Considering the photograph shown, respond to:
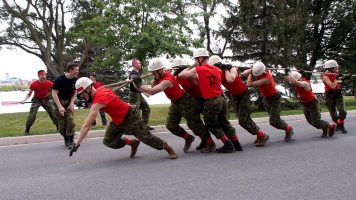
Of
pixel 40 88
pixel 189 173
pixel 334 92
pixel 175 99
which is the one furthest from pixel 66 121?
pixel 334 92

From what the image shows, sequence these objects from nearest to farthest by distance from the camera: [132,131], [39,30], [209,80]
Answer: [132,131] < [209,80] < [39,30]

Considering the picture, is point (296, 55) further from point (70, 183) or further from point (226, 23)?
point (70, 183)

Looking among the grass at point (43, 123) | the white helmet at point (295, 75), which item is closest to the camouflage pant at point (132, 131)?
the white helmet at point (295, 75)

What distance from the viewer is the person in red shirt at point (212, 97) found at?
640 centimetres

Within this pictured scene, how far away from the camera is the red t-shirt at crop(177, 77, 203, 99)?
679 centimetres

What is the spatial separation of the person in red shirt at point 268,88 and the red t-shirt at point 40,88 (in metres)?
5.15

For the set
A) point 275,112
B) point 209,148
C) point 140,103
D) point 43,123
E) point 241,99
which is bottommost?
point 43,123

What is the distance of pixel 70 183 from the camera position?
5.27 meters

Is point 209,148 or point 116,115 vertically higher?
point 116,115

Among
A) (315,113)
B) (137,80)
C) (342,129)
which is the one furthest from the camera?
(342,129)

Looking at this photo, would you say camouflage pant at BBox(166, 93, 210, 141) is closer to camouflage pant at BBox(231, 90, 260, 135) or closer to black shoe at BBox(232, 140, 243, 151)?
black shoe at BBox(232, 140, 243, 151)

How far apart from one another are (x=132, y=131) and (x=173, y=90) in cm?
98

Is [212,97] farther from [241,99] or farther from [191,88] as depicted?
[241,99]

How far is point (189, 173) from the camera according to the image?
17.9ft
